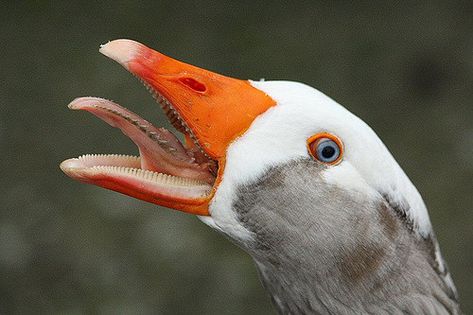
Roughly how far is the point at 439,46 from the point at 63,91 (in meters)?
2.10

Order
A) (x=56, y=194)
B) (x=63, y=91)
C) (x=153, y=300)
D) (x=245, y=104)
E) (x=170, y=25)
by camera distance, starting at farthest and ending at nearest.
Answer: (x=170, y=25) → (x=63, y=91) → (x=56, y=194) → (x=153, y=300) → (x=245, y=104)

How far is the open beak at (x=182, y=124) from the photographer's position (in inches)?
64.7

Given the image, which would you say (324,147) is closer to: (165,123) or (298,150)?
(298,150)

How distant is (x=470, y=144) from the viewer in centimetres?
432

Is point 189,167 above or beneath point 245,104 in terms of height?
beneath

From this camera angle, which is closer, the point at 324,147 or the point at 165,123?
the point at 324,147

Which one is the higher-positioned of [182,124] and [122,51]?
[122,51]

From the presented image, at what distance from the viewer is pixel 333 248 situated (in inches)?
66.5

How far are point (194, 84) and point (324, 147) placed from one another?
0.29m

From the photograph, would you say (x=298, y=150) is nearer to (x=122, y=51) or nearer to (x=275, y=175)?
(x=275, y=175)

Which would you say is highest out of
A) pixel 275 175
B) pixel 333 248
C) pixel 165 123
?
pixel 275 175

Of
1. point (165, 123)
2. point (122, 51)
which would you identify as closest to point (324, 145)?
point (122, 51)

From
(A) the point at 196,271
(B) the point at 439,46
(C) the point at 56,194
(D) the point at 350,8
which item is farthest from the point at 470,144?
(C) the point at 56,194

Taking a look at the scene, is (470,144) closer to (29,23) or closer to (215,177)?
(29,23)
